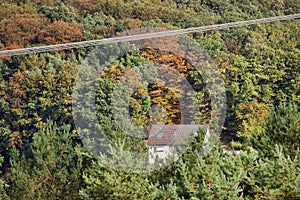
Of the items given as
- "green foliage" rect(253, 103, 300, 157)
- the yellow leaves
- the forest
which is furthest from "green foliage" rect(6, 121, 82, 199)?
the yellow leaves

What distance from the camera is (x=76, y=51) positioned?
40.4 meters

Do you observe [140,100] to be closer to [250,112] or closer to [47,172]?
[250,112]

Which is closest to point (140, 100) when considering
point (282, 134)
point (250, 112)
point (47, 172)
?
point (250, 112)

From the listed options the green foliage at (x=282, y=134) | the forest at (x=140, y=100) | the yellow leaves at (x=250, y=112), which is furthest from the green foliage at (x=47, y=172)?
the yellow leaves at (x=250, y=112)

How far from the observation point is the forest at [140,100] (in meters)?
13.7

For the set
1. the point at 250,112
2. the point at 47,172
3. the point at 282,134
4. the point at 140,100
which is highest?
the point at 282,134

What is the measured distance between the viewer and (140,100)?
35.3m

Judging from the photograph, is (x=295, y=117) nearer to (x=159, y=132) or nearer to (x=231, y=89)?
(x=159, y=132)

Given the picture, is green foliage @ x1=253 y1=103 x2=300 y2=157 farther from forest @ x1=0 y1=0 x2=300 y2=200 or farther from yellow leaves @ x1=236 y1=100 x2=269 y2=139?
yellow leaves @ x1=236 y1=100 x2=269 y2=139

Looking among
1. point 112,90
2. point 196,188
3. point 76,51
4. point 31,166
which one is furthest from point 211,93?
point 196,188

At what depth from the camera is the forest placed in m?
13.7

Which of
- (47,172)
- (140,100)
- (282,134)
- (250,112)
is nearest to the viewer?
(282,134)

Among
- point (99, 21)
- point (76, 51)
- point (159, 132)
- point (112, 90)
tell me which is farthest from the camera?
point (99, 21)

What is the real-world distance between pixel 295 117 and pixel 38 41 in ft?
96.7
